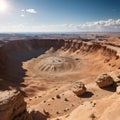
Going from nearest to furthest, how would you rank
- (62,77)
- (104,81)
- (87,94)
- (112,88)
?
(87,94) → (112,88) → (104,81) → (62,77)

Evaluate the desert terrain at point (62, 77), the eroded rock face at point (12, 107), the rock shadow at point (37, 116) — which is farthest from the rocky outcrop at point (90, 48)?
the eroded rock face at point (12, 107)

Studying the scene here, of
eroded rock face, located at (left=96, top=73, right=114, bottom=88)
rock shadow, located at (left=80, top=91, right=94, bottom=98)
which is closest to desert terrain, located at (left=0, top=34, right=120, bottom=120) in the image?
rock shadow, located at (left=80, top=91, right=94, bottom=98)

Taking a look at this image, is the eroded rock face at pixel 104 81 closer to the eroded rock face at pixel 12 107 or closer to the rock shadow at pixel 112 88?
the rock shadow at pixel 112 88

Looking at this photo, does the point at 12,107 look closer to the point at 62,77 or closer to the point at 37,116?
the point at 37,116

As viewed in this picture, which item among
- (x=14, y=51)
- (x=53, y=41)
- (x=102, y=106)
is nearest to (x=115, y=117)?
(x=102, y=106)

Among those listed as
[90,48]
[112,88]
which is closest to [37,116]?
[112,88]

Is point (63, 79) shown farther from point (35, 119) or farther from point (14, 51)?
point (14, 51)

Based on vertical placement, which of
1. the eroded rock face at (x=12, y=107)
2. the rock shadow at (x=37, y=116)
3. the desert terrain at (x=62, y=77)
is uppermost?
the eroded rock face at (x=12, y=107)
